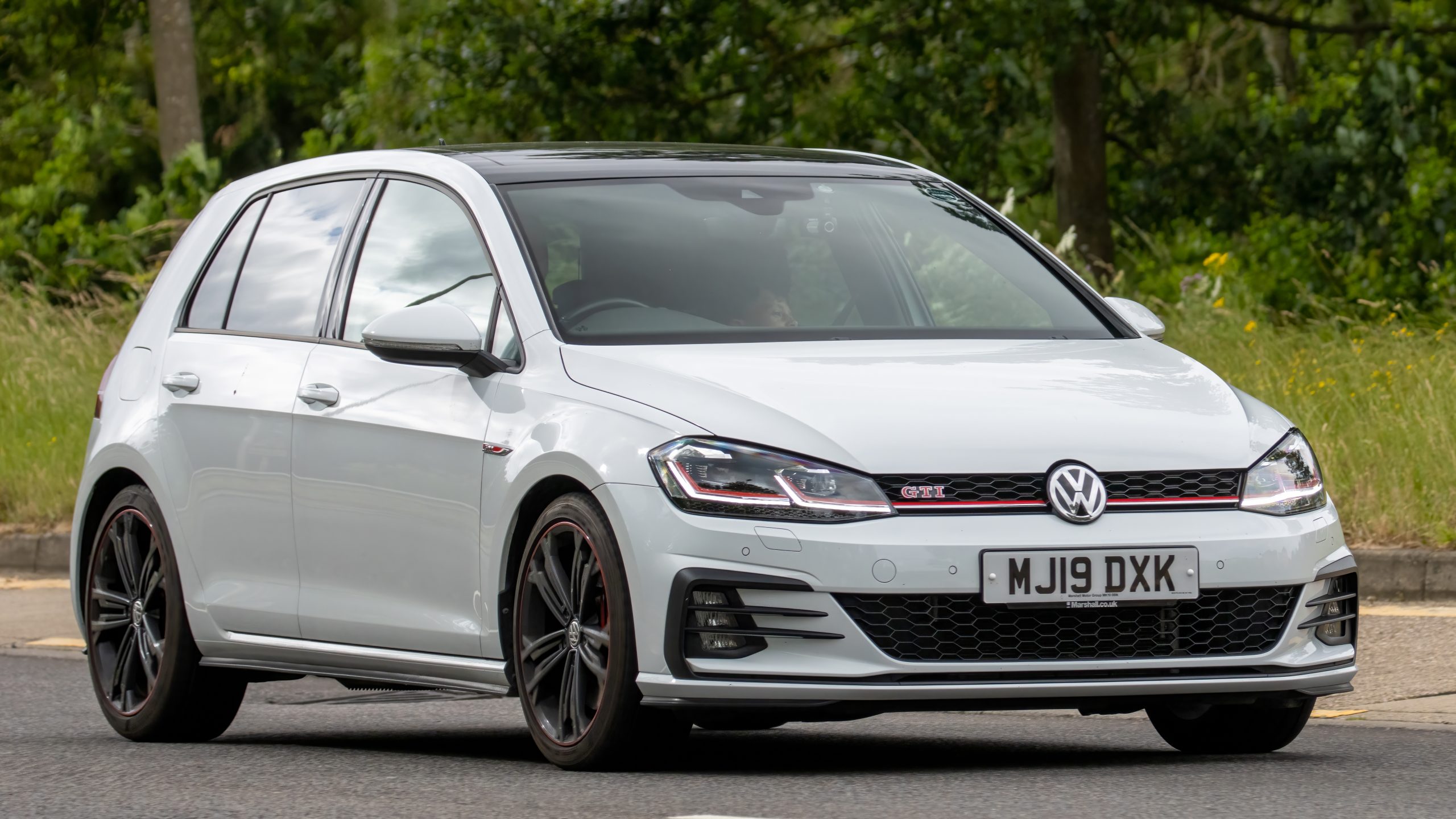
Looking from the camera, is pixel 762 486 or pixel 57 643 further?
pixel 57 643

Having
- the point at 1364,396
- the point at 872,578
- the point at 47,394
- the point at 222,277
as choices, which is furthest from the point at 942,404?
the point at 47,394

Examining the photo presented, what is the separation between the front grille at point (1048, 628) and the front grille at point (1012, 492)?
0.21m

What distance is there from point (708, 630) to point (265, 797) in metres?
1.21

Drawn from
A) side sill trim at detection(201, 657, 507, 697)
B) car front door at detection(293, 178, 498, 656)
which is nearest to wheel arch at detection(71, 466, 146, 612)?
side sill trim at detection(201, 657, 507, 697)

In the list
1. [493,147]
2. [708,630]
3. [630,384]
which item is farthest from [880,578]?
[493,147]

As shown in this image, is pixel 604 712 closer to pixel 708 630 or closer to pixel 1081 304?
pixel 708 630

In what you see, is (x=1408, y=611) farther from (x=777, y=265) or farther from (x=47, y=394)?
(x=47, y=394)

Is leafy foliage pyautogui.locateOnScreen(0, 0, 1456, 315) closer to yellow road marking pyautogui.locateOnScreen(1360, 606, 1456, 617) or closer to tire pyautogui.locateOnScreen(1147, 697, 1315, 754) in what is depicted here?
yellow road marking pyautogui.locateOnScreen(1360, 606, 1456, 617)

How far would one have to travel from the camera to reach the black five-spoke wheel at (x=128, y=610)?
26.9 feet

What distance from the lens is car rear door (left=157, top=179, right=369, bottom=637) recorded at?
7602 millimetres

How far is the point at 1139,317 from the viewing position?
292 inches

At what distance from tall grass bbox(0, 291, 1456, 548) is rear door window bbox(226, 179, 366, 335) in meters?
4.87

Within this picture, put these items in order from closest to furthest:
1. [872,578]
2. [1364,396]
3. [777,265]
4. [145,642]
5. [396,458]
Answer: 1. [872,578]
2. [396,458]
3. [777,265]
4. [145,642]
5. [1364,396]

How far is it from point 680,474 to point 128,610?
2938mm
